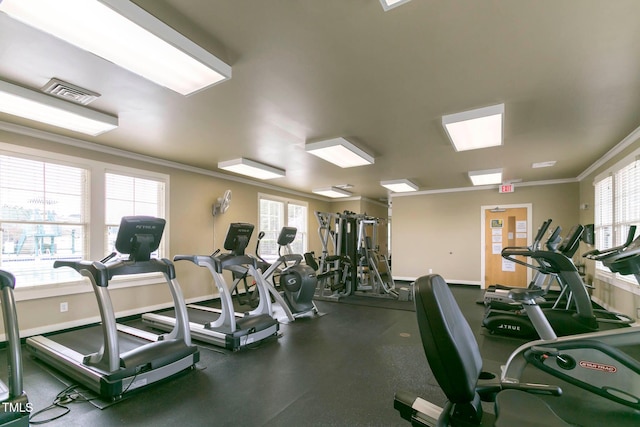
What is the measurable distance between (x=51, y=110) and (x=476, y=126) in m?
4.40

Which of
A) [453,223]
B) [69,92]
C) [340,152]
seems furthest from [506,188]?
[69,92]

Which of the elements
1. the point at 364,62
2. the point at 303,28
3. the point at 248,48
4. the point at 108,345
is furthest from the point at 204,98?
the point at 108,345

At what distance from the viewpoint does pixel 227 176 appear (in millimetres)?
6250

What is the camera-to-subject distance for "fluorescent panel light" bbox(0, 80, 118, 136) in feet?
8.46

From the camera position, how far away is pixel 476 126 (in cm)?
323

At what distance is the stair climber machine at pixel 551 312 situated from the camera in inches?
87.1

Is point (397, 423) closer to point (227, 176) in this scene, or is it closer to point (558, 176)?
point (227, 176)

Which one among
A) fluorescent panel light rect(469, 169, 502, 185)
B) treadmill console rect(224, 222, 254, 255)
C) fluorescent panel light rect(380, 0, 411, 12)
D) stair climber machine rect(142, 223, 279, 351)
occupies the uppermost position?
fluorescent panel light rect(380, 0, 411, 12)

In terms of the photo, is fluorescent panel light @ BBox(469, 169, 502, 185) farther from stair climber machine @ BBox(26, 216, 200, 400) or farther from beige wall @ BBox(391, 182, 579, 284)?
stair climber machine @ BBox(26, 216, 200, 400)

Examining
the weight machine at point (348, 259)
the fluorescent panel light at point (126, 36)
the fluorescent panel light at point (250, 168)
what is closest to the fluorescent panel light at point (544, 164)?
the weight machine at point (348, 259)

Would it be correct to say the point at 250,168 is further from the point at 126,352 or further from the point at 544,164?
the point at 544,164

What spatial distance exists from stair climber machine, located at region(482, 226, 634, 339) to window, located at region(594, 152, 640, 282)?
1249 millimetres

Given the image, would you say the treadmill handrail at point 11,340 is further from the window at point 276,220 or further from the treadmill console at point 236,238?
the window at point 276,220

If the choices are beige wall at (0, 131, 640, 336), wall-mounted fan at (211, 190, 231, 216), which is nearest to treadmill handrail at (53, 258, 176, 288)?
beige wall at (0, 131, 640, 336)
